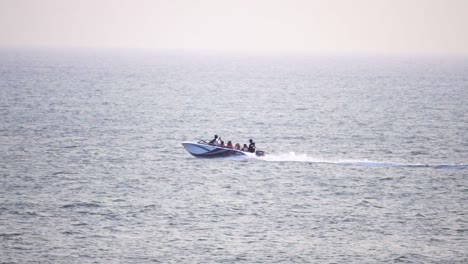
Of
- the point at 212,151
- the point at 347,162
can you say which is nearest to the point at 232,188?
the point at 212,151

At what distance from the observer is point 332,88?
17650cm

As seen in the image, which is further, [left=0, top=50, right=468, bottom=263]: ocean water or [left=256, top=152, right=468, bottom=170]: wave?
[left=256, top=152, right=468, bottom=170]: wave

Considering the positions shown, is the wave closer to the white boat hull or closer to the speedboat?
the speedboat

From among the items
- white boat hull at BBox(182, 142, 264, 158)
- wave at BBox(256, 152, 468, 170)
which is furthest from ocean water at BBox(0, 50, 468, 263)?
white boat hull at BBox(182, 142, 264, 158)

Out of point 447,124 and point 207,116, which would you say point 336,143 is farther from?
point 207,116

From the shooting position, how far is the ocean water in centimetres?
4541

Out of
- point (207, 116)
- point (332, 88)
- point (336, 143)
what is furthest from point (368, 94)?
point (336, 143)

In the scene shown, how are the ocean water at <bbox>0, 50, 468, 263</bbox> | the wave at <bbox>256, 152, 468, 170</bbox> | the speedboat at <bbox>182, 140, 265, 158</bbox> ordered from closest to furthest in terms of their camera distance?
the ocean water at <bbox>0, 50, 468, 263</bbox>
the wave at <bbox>256, 152, 468, 170</bbox>
the speedboat at <bbox>182, 140, 265, 158</bbox>

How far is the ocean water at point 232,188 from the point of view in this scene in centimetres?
4541

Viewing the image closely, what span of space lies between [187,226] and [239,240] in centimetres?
421

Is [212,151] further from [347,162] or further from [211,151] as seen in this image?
[347,162]

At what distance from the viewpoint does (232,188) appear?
59.5m

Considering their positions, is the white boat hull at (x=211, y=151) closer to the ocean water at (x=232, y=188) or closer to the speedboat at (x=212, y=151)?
the speedboat at (x=212, y=151)

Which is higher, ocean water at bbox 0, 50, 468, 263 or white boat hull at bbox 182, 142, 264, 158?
white boat hull at bbox 182, 142, 264, 158
